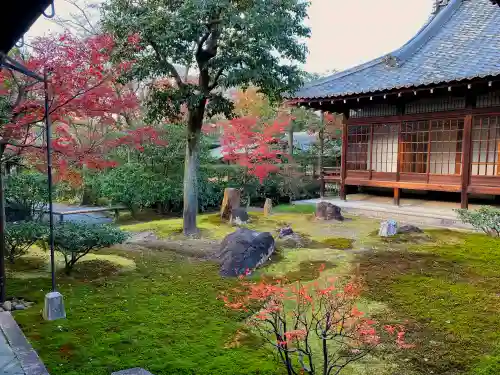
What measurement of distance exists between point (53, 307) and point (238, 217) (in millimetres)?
6781

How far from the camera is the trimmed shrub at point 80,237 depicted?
19.7ft

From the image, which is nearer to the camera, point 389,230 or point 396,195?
point 389,230

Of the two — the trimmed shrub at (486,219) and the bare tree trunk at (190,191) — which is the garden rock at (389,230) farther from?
the bare tree trunk at (190,191)

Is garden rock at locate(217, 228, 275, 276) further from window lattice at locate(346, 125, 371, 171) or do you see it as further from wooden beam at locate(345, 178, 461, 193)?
window lattice at locate(346, 125, 371, 171)

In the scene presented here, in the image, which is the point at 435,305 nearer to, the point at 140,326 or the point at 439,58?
the point at 140,326

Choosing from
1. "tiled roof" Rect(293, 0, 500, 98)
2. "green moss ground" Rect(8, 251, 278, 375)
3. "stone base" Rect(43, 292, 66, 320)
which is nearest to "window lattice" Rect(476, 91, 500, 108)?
"tiled roof" Rect(293, 0, 500, 98)

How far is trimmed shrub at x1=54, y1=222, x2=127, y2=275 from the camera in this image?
5.99 m

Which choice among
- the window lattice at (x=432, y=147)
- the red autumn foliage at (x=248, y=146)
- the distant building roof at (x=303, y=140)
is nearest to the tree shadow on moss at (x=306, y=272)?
the window lattice at (x=432, y=147)

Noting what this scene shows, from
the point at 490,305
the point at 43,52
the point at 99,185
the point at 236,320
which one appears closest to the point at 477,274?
the point at 490,305

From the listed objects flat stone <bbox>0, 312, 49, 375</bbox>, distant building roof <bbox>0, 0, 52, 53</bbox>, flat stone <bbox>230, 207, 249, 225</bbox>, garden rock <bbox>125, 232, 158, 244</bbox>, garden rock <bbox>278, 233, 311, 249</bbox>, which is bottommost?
garden rock <bbox>125, 232, 158, 244</bbox>

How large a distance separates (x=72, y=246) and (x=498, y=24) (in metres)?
12.8

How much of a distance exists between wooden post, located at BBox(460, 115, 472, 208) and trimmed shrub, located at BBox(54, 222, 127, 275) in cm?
889

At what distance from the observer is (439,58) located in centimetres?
1175

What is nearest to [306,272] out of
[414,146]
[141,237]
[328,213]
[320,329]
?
[320,329]
